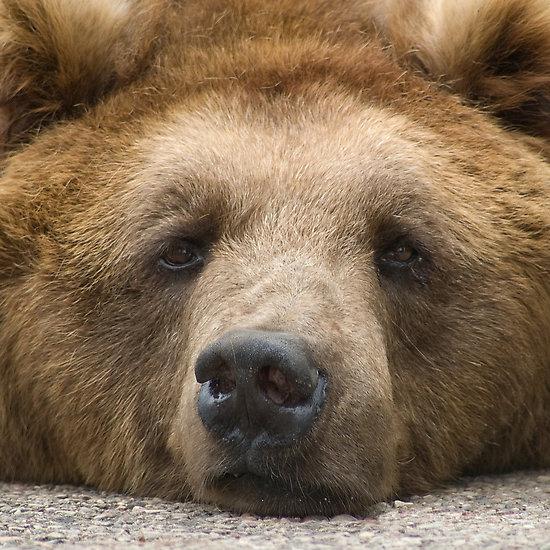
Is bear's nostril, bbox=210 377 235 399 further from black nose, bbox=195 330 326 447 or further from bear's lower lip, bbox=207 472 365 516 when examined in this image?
bear's lower lip, bbox=207 472 365 516

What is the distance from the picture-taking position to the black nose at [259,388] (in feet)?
13.7

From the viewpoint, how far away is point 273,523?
4395 millimetres

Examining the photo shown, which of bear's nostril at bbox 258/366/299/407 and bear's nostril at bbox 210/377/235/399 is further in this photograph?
bear's nostril at bbox 210/377/235/399

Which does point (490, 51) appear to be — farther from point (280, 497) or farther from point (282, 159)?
point (280, 497)

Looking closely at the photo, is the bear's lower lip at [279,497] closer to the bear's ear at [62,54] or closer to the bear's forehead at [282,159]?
the bear's forehead at [282,159]

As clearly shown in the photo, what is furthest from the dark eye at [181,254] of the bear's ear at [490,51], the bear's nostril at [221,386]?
the bear's ear at [490,51]

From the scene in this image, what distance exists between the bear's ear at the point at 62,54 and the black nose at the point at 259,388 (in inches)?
76.4

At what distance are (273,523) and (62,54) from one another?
2539 mm

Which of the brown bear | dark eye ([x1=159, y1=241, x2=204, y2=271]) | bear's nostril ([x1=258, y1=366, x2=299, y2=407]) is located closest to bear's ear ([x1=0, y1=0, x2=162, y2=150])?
the brown bear

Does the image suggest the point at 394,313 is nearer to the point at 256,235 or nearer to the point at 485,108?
the point at 256,235

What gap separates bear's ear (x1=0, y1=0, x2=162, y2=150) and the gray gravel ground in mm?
1848

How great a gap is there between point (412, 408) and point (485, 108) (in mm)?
1557

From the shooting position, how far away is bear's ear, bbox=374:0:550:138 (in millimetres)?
5547

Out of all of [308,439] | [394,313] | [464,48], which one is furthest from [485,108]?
[308,439]
